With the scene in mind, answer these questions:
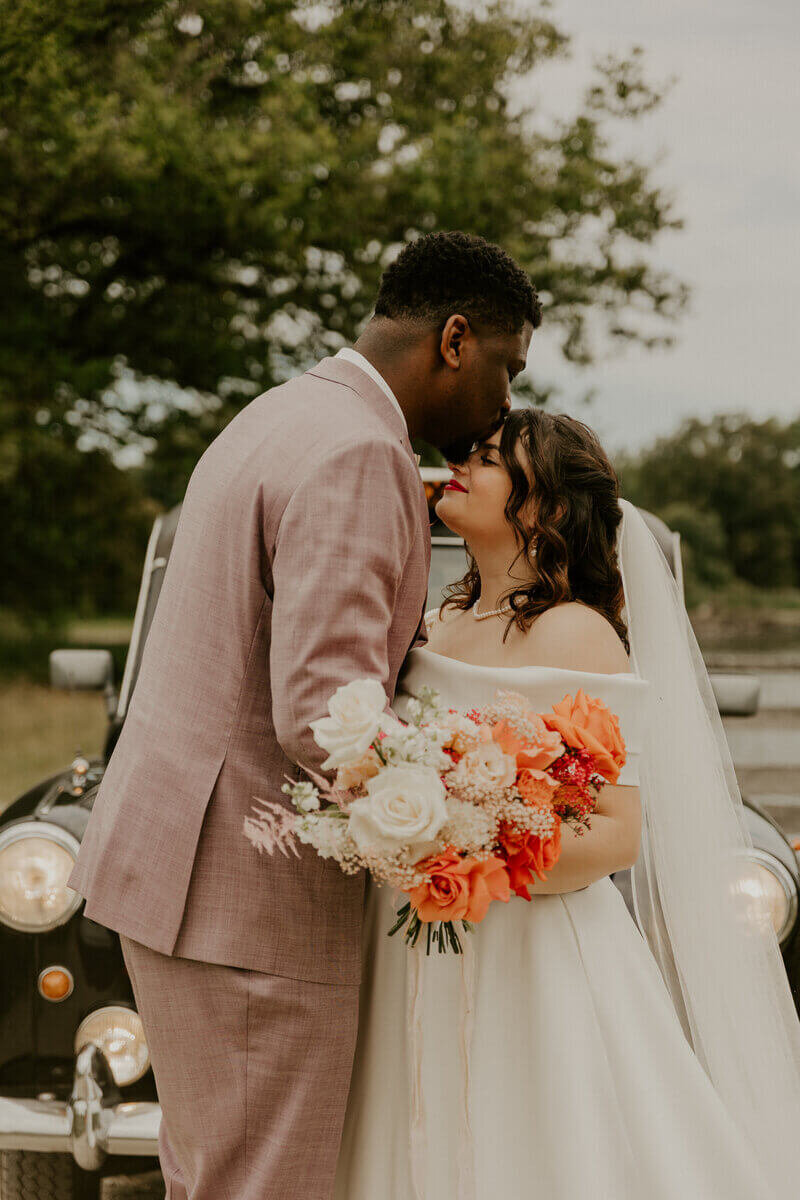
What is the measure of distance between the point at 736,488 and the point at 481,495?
56.9 ft

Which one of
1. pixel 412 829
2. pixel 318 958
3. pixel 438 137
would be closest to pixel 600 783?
pixel 412 829

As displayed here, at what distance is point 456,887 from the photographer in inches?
62.0

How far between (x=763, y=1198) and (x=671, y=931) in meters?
0.52

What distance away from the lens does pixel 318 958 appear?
1.84 meters

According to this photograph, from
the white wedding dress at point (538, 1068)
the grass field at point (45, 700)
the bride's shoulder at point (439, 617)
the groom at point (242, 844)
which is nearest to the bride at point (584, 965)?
the white wedding dress at point (538, 1068)

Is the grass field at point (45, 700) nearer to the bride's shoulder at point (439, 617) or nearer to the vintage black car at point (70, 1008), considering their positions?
the vintage black car at point (70, 1008)

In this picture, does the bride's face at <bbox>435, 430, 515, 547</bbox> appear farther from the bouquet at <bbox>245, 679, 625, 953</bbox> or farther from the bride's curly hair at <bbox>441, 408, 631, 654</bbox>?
the bouquet at <bbox>245, 679, 625, 953</bbox>

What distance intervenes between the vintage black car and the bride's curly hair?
2.54ft

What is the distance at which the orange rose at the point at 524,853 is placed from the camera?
5.38ft

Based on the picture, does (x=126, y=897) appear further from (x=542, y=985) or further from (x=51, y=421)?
(x=51, y=421)

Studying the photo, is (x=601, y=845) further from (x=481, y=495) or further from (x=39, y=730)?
→ (x=39, y=730)

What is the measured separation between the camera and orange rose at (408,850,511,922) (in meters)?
1.58

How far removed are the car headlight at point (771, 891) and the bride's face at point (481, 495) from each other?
998mm

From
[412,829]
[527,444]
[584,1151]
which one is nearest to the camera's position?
[412,829]
